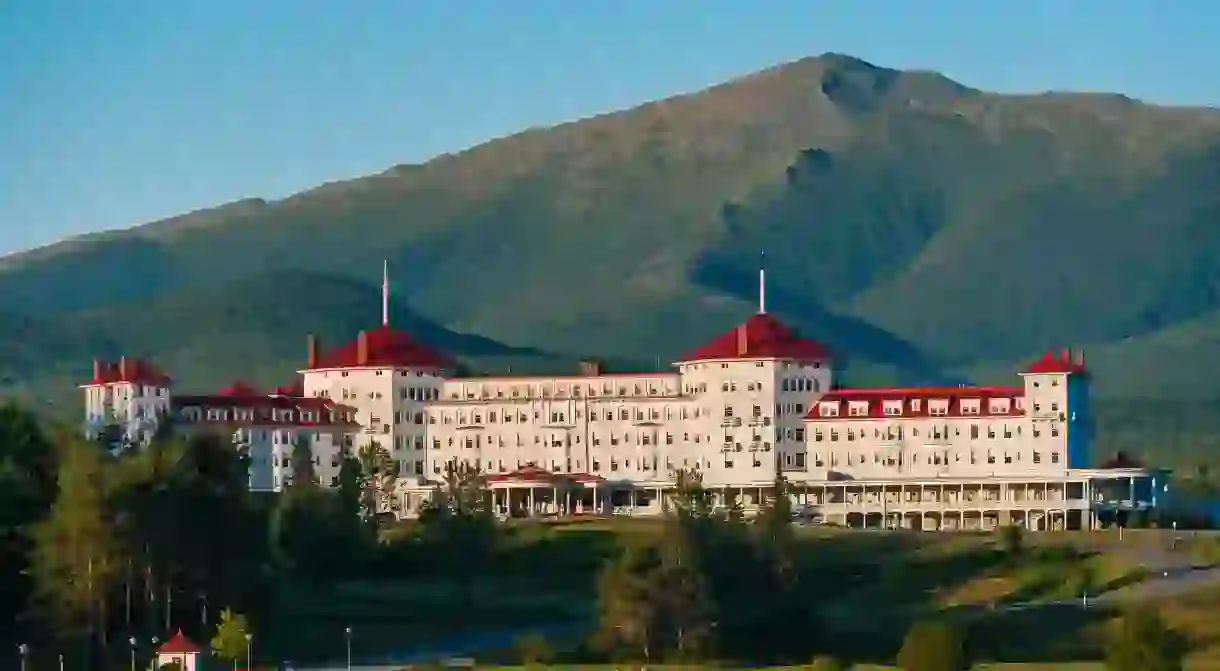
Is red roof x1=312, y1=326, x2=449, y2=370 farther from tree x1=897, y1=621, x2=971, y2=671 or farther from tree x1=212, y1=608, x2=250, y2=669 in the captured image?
tree x1=897, y1=621, x2=971, y2=671

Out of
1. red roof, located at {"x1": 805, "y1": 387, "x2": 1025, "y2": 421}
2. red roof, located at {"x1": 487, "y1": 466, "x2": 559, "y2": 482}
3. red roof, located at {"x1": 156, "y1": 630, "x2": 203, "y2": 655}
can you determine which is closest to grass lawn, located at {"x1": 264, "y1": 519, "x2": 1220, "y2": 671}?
red roof, located at {"x1": 487, "y1": 466, "x2": 559, "y2": 482}

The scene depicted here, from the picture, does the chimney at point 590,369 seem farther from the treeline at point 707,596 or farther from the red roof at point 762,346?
the treeline at point 707,596

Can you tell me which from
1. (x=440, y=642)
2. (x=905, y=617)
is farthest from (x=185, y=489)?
(x=905, y=617)

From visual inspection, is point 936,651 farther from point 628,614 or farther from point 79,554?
point 79,554

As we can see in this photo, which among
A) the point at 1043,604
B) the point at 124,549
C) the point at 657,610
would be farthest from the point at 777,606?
the point at 124,549

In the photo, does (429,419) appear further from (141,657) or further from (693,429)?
(141,657)

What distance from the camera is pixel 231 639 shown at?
99312mm

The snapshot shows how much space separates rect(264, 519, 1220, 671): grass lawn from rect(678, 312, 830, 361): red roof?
45.7 feet

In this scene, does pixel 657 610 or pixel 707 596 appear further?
pixel 707 596

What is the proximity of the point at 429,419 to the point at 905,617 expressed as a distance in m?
50.0

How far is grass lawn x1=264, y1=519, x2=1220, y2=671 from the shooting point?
384 ft

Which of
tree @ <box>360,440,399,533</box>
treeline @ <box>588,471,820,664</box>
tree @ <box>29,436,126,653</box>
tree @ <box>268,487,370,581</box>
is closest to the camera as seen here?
tree @ <box>29,436,126,653</box>

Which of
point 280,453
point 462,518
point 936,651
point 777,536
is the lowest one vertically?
point 936,651

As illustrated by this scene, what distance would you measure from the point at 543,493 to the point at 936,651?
232 feet
